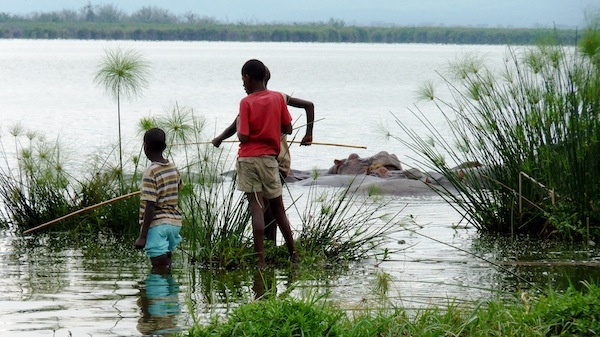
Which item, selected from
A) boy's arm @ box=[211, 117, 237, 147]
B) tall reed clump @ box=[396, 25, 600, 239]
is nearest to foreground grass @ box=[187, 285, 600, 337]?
boy's arm @ box=[211, 117, 237, 147]

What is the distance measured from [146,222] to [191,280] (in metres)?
0.53

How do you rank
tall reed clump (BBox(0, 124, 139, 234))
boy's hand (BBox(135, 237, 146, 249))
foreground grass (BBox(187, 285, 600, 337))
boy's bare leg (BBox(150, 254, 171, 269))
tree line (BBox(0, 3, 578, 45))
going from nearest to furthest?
foreground grass (BBox(187, 285, 600, 337)) < boy's hand (BBox(135, 237, 146, 249)) < boy's bare leg (BBox(150, 254, 171, 269)) < tall reed clump (BBox(0, 124, 139, 234)) < tree line (BBox(0, 3, 578, 45))

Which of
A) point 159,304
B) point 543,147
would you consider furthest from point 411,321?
point 543,147

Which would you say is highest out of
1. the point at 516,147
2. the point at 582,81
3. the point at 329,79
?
the point at 582,81

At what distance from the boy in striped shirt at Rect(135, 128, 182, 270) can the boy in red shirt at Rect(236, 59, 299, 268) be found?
0.50 m

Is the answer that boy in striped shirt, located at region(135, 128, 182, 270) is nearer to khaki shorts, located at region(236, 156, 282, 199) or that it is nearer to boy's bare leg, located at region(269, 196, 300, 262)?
khaki shorts, located at region(236, 156, 282, 199)

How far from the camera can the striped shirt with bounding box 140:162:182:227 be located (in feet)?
25.4

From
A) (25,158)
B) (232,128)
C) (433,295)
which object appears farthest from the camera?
(25,158)

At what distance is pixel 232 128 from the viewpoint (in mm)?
8086

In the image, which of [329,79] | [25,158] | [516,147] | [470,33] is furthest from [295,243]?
[470,33]

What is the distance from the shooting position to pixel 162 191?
777cm

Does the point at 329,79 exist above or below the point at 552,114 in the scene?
below

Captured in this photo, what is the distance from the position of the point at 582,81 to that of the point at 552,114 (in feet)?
1.24

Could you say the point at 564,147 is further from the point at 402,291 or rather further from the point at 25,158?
the point at 25,158
